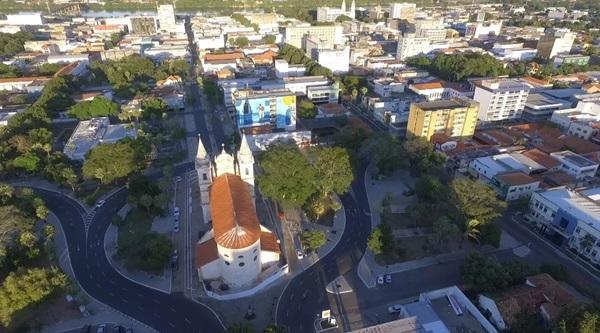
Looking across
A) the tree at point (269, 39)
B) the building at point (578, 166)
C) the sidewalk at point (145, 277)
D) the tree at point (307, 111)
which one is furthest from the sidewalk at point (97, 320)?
the tree at point (269, 39)

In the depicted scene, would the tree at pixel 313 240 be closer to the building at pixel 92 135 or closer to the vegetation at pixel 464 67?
the building at pixel 92 135

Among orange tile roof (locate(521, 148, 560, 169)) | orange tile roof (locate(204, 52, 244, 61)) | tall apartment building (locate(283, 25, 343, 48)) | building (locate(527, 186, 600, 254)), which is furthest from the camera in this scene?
tall apartment building (locate(283, 25, 343, 48))

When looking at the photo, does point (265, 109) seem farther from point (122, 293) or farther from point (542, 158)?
point (542, 158)

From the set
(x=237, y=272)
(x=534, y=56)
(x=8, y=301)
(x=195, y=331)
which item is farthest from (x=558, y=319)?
(x=534, y=56)

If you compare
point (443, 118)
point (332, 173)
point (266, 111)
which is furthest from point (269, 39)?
point (332, 173)

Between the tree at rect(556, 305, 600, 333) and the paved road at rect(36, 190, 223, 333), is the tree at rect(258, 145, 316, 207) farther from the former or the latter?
the tree at rect(556, 305, 600, 333)

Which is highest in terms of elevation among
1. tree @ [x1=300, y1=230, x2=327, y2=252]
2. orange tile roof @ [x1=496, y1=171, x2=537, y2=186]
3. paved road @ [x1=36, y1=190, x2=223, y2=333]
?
orange tile roof @ [x1=496, y1=171, x2=537, y2=186]

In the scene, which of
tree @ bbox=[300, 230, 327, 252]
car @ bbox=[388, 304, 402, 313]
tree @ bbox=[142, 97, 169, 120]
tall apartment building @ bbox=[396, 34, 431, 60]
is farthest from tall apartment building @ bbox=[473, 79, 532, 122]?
tree @ bbox=[142, 97, 169, 120]
